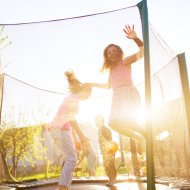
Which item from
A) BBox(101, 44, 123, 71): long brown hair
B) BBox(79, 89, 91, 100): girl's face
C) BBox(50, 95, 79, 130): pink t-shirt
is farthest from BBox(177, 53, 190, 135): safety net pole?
BBox(50, 95, 79, 130): pink t-shirt

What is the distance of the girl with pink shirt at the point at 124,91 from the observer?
2.55 m

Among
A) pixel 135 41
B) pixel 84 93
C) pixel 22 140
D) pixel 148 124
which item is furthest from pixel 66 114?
pixel 22 140

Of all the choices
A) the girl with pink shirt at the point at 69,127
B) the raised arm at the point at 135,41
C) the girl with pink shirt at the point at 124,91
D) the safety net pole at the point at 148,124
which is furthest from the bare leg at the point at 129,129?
the raised arm at the point at 135,41

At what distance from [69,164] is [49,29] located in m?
1.75

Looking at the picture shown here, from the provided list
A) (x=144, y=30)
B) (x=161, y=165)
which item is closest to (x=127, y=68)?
(x=144, y=30)

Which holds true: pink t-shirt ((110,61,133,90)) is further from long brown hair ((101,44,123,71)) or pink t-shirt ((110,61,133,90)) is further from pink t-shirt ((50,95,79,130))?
pink t-shirt ((50,95,79,130))

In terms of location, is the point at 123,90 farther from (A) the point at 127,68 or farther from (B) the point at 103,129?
(B) the point at 103,129

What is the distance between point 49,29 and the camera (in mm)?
3564

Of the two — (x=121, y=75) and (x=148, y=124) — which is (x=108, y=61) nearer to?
(x=121, y=75)

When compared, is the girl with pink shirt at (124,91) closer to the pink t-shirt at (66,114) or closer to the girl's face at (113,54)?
the girl's face at (113,54)

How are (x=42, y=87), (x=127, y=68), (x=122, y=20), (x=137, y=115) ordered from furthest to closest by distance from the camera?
(x=42, y=87), (x=122, y=20), (x=127, y=68), (x=137, y=115)

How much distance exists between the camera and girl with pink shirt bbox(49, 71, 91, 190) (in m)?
2.87

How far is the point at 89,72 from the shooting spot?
3.41 meters

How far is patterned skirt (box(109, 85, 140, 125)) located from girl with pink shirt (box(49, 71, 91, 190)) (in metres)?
0.47
